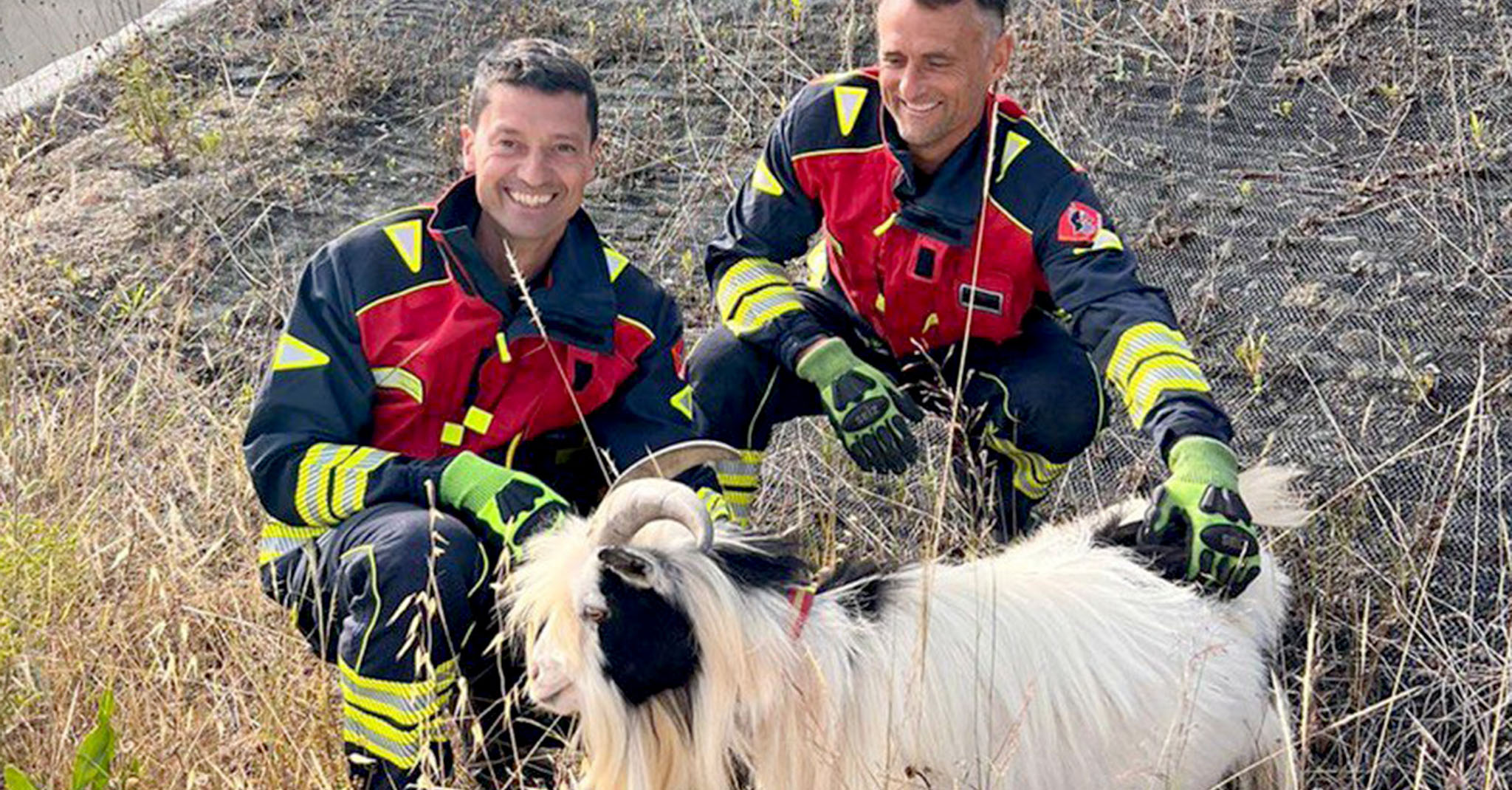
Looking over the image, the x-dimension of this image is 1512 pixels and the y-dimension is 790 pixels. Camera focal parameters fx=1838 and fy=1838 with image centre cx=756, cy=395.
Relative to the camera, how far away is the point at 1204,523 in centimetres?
378

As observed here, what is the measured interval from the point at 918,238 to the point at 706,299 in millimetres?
1832

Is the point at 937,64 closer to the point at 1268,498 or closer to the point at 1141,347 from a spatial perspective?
the point at 1141,347

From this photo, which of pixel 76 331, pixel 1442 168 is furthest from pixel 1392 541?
pixel 76 331

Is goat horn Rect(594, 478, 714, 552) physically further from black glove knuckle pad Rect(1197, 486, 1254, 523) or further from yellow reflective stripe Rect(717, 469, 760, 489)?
yellow reflective stripe Rect(717, 469, 760, 489)

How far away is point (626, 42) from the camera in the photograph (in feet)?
27.1

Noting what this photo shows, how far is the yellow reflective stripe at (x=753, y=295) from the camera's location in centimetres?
482

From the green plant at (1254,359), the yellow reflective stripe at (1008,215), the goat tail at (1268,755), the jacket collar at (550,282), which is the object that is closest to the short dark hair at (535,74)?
the jacket collar at (550,282)

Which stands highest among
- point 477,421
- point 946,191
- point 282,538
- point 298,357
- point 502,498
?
point 946,191

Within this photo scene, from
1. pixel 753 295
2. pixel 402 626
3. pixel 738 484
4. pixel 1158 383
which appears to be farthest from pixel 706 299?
pixel 402 626

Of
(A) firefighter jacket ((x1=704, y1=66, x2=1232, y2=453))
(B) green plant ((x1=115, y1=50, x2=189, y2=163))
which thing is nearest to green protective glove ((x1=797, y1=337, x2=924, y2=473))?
(A) firefighter jacket ((x1=704, y1=66, x2=1232, y2=453))

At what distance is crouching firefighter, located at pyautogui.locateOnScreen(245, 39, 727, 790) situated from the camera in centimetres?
379

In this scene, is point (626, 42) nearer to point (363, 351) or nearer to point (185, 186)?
point (185, 186)

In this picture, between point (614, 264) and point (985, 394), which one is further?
point (985, 394)

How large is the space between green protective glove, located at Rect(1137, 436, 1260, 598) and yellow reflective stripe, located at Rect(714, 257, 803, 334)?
4.10 feet
